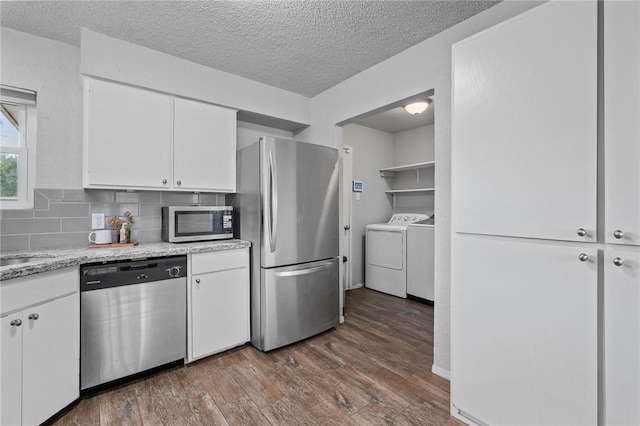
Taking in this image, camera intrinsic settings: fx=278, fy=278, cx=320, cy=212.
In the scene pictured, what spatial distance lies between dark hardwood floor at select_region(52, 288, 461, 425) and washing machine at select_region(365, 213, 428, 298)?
1226 mm

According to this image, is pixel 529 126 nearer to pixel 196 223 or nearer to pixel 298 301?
pixel 298 301

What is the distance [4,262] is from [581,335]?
318cm

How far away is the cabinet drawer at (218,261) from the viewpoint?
2144mm

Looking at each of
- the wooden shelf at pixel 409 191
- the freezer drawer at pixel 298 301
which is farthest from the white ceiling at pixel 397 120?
the freezer drawer at pixel 298 301

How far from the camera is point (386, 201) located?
471 cm

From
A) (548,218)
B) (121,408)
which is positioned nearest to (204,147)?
(121,408)

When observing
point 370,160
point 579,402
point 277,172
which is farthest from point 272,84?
point 579,402

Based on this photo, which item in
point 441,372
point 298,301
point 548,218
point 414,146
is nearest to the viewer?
point 548,218

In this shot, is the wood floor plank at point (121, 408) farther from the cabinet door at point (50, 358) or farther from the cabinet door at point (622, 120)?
the cabinet door at point (622, 120)

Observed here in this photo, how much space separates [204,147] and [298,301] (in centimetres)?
161

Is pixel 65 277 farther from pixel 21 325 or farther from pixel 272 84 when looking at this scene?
pixel 272 84

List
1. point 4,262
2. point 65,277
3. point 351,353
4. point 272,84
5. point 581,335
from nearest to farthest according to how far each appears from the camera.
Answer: point 581,335 → point 65,277 → point 4,262 → point 351,353 → point 272,84

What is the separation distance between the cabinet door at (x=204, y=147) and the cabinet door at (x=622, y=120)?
8.21ft

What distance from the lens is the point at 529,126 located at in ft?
4.20
